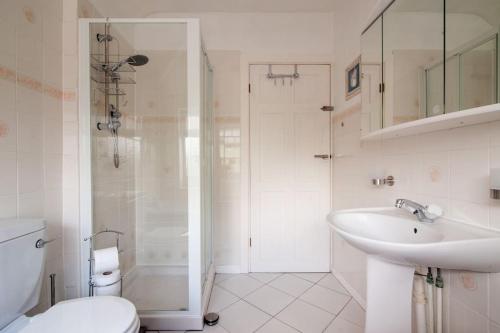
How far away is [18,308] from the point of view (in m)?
0.97

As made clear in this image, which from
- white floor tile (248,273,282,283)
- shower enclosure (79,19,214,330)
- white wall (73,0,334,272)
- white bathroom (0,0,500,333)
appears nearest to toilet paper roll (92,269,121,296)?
white bathroom (0,0,500,333)

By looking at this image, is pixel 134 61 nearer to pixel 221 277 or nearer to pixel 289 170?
pixel 289 170

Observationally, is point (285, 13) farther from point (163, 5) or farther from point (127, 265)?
point (127, 265)

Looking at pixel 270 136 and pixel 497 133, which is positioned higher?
pixel 270 136

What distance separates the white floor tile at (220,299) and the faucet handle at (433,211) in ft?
4.74

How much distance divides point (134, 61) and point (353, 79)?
1.69 metres

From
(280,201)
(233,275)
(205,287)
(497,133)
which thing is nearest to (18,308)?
(205,287)

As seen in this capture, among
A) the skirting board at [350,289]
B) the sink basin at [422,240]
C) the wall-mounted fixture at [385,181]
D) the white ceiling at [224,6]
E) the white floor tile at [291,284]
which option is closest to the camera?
the sink basin at [422,240]

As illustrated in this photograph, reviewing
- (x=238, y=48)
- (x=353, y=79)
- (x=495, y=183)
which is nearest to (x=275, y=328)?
(x=495, y=183)

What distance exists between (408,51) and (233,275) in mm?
2145

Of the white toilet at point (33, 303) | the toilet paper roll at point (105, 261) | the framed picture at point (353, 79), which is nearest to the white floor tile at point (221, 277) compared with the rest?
the toilet paper roll at point (105, 261)

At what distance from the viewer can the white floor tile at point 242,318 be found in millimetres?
1475

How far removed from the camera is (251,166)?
7.25 feet

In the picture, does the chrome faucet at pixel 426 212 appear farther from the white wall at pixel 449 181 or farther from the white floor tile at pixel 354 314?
the white floor tile at pixel 354 314
